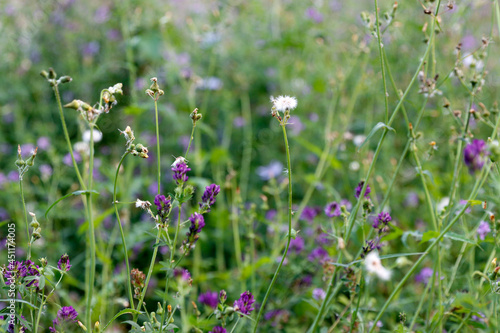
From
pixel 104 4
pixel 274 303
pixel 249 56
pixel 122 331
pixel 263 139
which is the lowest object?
pixel 122 331

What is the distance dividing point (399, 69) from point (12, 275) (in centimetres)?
210

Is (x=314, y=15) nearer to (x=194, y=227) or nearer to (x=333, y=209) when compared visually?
(x=333, y=209)

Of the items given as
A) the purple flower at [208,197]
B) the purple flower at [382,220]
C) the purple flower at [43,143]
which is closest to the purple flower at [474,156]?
the purple flower at [382,220]

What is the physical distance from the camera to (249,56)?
8.96 feet

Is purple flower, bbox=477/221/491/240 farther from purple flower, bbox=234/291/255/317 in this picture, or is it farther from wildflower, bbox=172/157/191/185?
wildflower, bbox=172/157/191/185

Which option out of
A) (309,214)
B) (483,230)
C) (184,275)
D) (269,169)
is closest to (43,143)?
(269,169)

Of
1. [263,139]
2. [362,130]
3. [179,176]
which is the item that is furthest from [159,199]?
[362,130]

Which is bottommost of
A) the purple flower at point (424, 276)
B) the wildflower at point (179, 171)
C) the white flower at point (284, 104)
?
the purple flower at point (424, 276)

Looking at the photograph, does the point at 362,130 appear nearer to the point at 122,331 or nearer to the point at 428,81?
the point at 428,81

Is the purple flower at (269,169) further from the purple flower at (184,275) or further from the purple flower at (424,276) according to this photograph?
the purple flower at (184,275)

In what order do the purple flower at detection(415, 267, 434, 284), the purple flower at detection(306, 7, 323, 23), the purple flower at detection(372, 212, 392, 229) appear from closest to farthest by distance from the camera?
the purple flower at detection(372, 212, 392, 229) → the purple flower at detection(415, 267, 434, 284) → the purple flower at detection(306, 7, 323, 23)

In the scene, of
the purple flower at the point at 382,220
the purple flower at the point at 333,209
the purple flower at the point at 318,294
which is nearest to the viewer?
the purple flower at the point at 382,220

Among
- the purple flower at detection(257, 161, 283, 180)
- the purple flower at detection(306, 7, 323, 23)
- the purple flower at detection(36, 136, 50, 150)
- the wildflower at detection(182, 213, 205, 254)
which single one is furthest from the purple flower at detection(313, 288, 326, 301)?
the purple flower at detection(306, 7, 323, 23)

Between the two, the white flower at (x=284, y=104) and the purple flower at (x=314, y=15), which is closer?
the white flower at (x=284, y=104)
